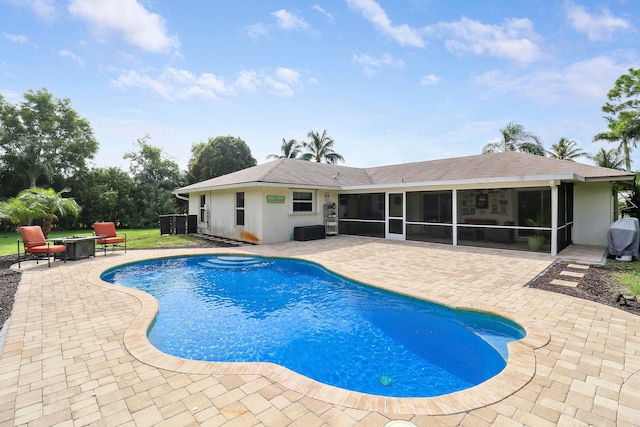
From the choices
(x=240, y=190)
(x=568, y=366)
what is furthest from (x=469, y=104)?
(x=568, y=366)

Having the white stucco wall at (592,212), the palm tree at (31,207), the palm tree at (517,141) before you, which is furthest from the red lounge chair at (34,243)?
the palm tree at (517,141)

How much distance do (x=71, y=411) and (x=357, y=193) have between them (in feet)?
46.0

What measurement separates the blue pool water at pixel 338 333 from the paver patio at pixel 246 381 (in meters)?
0.54

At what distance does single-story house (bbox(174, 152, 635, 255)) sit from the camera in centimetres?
1083

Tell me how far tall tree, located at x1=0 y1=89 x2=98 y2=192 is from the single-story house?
13.7m

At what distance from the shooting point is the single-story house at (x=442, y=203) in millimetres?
10825

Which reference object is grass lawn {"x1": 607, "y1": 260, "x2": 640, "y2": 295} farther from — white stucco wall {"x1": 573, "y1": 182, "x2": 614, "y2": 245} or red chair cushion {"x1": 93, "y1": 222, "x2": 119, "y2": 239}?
red chair cushion {"x1": 93, "y1": 222, "x2": 119, "y2": 239}

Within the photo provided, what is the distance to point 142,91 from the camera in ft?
45.2

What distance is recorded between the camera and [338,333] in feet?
16.0

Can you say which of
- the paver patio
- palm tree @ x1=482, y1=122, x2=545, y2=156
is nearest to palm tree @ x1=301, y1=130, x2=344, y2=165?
palm tree @ x1=482, y1=122, x2=545, y2=156

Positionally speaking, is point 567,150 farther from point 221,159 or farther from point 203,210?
point 203,210

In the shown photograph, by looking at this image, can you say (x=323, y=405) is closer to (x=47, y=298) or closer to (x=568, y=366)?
(x=568, y=366)

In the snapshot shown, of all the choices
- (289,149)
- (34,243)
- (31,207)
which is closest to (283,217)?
(34,243)

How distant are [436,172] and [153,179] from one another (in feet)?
78.9
